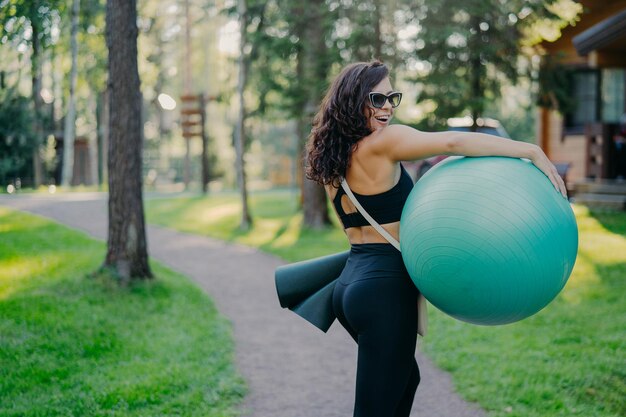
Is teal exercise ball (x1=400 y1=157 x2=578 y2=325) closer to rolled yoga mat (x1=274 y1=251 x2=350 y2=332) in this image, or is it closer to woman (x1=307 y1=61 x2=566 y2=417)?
woman (x1=307 y1=61 x2=566 y2=417)

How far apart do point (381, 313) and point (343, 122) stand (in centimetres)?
81

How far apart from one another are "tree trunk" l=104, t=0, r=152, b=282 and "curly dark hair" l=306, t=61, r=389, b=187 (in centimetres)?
507

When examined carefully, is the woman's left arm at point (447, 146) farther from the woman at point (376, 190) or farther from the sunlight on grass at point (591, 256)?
the sunlight on grass at point (591, 256)

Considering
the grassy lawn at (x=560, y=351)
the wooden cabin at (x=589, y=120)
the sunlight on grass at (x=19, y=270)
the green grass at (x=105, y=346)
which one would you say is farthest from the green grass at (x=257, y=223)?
the wooden cabin at (x=589, y=120)

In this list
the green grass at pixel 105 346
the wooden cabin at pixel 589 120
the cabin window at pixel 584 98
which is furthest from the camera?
the cabin window at pixel 584 98

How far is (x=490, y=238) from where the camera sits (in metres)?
2.54

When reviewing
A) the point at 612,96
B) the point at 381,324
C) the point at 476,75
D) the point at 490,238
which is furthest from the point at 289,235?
the point at 490,238

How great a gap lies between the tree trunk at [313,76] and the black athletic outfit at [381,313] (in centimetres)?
984

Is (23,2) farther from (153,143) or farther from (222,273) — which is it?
(153,143)

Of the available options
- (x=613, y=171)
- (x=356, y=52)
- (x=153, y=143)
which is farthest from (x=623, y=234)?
(x=153, y=143)

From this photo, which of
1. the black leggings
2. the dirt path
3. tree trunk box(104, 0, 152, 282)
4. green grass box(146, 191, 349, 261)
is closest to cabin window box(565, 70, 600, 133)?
green grass box(146, 191, 349, 261)

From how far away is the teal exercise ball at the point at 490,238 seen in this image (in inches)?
100

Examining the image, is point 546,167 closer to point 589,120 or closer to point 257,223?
point 257,223

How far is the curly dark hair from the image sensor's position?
2695 millimetres
